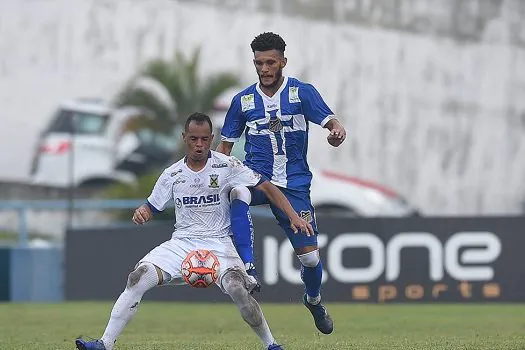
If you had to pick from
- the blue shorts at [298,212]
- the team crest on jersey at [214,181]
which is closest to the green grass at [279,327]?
the blue shorts at [298,212]

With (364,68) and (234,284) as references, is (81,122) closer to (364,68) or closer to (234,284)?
(364,68)

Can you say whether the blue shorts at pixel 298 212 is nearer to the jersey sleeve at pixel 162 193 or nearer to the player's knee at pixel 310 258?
the player's knee at pixel 310 258

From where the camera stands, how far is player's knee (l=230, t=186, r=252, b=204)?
37.3ft

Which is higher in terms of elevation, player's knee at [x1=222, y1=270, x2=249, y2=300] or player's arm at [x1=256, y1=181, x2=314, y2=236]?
player's arm at [x1=256, y1=181, x2=314, y2=236]

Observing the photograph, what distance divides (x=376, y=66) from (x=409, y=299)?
75.4 feet

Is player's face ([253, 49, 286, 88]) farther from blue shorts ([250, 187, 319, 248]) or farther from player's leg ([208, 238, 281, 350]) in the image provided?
player's leg ([208, 238, 281, 350])

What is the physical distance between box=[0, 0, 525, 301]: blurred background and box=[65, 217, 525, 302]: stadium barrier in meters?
17.7

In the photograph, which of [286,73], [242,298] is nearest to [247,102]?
[242,298]

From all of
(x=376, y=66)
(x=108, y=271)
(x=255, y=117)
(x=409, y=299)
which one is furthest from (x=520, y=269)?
(x=376, y=66)

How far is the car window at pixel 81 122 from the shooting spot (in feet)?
134

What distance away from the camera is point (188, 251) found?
11.1 metres

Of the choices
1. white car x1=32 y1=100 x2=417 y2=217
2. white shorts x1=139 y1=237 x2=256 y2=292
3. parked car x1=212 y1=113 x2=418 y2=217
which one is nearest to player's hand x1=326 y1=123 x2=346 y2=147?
white shorts x1=139 y1=237 x2=256 y2=292

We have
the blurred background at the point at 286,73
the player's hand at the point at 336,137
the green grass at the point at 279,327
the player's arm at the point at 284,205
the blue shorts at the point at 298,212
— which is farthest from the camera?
the blurred background at the point at 286,73

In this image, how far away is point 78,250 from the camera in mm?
22094
